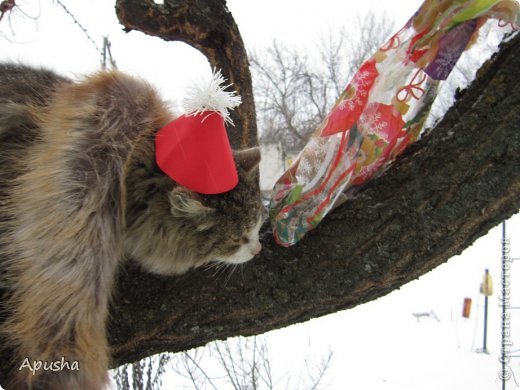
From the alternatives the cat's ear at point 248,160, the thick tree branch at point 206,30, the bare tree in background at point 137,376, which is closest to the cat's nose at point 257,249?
the cat's ear at point 248,160

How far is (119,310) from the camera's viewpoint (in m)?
1.56

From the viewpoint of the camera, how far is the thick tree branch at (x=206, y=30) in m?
1.78

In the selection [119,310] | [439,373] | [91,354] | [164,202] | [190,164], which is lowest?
[439,373]

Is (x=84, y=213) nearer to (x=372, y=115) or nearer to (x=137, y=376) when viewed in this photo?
(x=372, y=115)

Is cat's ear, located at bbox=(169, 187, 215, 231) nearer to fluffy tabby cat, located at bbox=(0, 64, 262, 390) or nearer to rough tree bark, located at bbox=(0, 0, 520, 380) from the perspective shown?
fluffy tabby cat, located at bbox=(0, 64, 262, 390)

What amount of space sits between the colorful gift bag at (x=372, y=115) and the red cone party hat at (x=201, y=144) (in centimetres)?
29

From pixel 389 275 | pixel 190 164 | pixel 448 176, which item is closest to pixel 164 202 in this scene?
pixel 190 164

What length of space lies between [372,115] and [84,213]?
1.04m

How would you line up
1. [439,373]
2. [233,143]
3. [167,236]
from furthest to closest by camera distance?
[439,373] → [233,143] → [167,236]

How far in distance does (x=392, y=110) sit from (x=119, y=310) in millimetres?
1213

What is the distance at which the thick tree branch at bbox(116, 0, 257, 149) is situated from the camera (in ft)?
5.85

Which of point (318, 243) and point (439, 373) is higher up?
point (318, 243)

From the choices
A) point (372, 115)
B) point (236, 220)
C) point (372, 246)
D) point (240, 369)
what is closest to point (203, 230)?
point (236, 220)

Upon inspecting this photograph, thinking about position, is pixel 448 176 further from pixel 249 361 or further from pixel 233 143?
pixel 249 361
